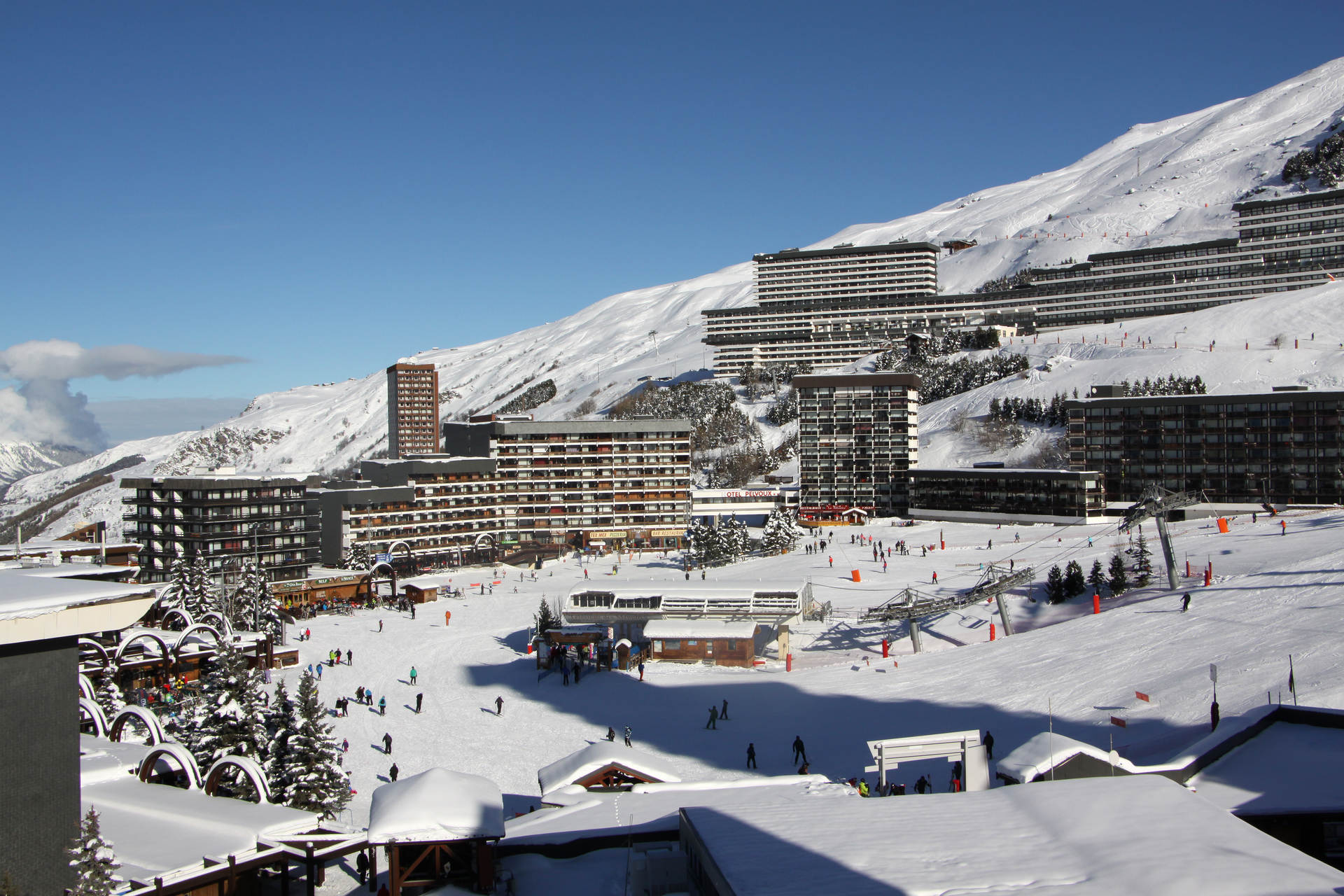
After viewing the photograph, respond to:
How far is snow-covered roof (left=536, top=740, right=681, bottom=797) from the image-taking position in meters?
22.4

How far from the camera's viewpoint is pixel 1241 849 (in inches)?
503

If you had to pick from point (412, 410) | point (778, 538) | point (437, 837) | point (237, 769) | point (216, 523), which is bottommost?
point (237, 769)

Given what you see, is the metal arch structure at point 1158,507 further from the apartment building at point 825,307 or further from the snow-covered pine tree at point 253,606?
the apartment building at point 825,307

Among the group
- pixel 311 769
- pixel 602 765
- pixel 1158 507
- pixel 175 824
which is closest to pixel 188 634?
pixel 311 769

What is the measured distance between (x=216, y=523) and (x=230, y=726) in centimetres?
4872

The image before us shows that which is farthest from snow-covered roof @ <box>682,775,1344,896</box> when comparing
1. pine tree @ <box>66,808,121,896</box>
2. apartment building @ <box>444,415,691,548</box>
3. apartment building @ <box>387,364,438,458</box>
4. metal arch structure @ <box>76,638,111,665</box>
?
apartment building @ <box>387,364,438,458</box>

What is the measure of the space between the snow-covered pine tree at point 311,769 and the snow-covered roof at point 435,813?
279 inches

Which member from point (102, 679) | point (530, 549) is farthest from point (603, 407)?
point (102, 679)

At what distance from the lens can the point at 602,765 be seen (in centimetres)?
2253

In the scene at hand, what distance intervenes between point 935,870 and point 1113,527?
6175 centimetres

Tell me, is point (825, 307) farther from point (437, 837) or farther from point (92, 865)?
point (92, 865)

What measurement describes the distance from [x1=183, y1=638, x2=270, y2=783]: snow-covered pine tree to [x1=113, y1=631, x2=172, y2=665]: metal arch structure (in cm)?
1482

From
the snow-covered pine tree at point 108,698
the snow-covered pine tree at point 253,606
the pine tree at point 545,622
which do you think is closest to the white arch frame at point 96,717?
the snow-covered pine tree at point 108,698

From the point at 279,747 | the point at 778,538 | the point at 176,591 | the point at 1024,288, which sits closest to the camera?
the point at 279,747
